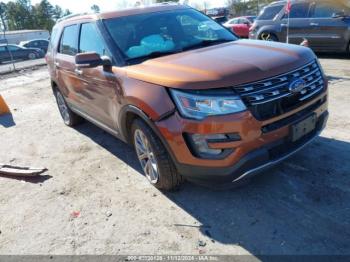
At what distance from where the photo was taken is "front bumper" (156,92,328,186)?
2.75 m

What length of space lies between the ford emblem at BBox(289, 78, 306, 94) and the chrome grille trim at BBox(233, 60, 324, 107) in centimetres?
2

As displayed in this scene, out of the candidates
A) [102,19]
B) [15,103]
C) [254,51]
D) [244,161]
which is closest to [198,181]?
[244,161]

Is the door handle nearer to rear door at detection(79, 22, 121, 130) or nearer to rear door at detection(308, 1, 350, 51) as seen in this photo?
rear door at detection(79, 22, 121, 130)

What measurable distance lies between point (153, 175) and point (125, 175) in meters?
0.68

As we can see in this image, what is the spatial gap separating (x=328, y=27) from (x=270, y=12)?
205 centimetres

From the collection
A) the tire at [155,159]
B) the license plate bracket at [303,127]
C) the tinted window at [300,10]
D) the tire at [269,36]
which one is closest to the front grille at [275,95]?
the license plate bracket at [303,127]

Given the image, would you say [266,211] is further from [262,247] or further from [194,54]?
[194,54]

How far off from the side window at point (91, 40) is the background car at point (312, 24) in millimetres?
7526

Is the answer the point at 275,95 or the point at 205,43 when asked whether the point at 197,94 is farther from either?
the point at 205,43

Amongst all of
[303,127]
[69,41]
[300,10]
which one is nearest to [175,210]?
[303,127]

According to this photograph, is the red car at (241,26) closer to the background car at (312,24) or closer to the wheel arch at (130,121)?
the background car at (312,24)

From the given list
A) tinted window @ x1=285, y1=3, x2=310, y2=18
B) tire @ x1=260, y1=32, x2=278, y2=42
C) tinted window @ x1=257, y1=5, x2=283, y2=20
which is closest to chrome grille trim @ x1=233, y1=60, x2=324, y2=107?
tinted window @ x1=285, y1=3, x2=310, y2=18

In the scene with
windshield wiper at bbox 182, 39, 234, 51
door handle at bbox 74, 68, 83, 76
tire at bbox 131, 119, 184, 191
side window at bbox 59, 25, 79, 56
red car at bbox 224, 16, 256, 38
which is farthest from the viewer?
red car at bbox 224, 16, 256, 38

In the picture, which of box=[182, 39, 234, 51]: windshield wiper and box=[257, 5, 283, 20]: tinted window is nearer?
box=[182, 39, 234, 51]: windshield wiper
